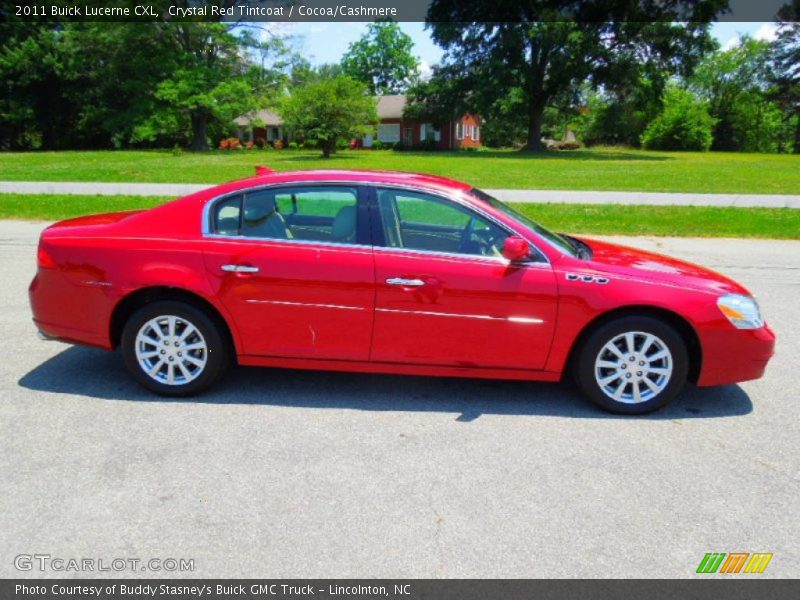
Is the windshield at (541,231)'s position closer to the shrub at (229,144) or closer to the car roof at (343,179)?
the car roof at (343,179)

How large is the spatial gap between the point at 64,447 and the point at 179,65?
43.6m

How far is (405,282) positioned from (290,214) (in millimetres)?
1017

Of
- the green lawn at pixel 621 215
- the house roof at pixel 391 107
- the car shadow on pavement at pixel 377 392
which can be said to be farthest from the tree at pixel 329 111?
the house roof at pixel 391 107

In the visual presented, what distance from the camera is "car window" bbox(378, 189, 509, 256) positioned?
4297 mm

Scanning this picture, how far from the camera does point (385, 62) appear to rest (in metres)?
93.7

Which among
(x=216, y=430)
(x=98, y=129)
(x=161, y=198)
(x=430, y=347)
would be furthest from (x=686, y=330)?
(x=98, y=129)

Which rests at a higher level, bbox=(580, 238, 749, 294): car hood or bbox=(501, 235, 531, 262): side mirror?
bbox=(501, 235, 531, 262): side mirror

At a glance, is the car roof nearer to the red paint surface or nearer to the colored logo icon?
the red paint surface

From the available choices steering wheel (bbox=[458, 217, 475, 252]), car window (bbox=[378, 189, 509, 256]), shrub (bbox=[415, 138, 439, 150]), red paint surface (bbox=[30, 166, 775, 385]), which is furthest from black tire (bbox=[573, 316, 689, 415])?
shrub (bbox=[415, 138, 439, 150])

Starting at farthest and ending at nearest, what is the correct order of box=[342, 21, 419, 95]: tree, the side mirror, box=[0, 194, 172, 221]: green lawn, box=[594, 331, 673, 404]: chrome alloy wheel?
box=[342, 21, 419, 95]: tree, box=[0, 194, 172, 221]: green lawn, box=[594, 331, 673, 404]: chrome alloy wheel, the side mirror

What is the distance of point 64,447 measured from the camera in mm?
3701

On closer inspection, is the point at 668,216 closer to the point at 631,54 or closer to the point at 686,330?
the point at 686,330

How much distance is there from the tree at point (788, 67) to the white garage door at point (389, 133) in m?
41.9
